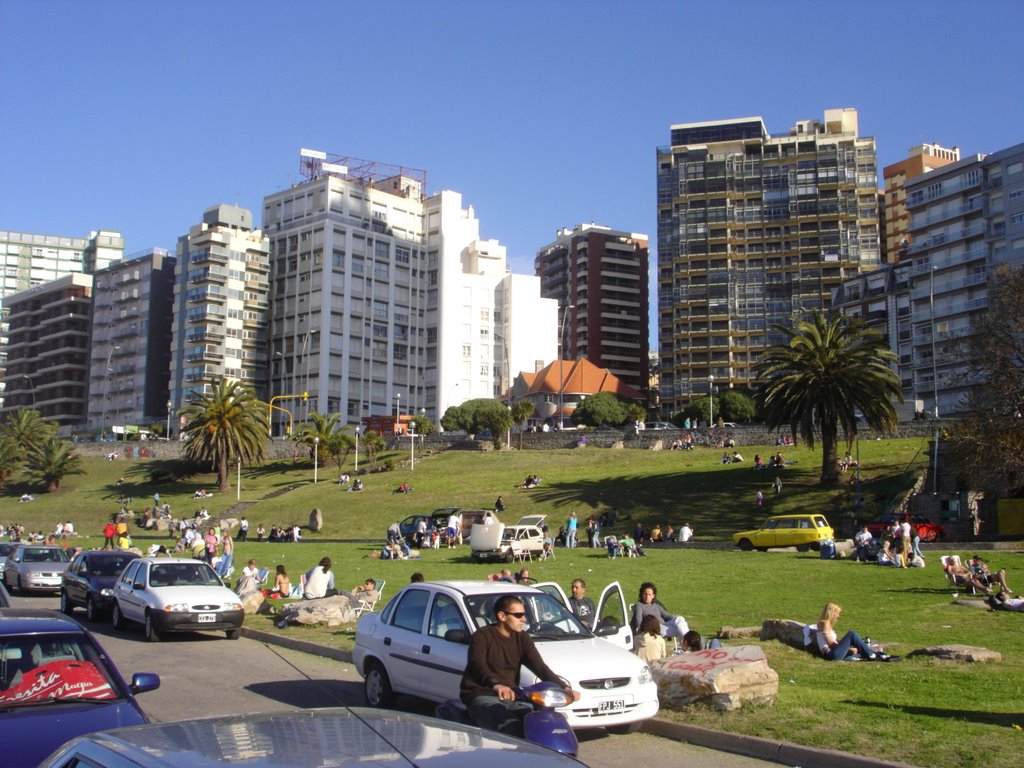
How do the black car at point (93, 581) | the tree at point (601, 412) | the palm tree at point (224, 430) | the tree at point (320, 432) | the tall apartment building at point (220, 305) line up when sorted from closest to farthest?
the black car at point (93, 581), the palm tree at point (224, 430), the tree at point (320, 432), the tree at point (601, 412), the tall apartment building at point (220, 305)

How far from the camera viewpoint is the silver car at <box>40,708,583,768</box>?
3389 millimetres

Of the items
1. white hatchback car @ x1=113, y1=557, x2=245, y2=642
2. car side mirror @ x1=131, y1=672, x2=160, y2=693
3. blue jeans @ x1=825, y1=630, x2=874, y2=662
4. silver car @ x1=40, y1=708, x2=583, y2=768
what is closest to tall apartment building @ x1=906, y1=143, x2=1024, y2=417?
blue jeans @ x1=825, y1=630, x2=874, y2=662

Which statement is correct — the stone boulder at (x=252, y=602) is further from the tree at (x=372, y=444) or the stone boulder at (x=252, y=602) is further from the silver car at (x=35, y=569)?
the tree at (x=372, y=444)

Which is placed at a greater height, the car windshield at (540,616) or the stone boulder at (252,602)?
the car windshield at (540,616)

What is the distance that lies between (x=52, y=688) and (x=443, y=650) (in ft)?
13.9

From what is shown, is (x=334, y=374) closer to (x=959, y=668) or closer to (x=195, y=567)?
(x=195, y=567)

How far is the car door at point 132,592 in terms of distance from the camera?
59.5 feet

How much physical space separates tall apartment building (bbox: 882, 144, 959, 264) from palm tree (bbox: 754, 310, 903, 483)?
309 feet

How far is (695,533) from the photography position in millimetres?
45688

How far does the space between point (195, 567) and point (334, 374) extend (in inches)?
4055

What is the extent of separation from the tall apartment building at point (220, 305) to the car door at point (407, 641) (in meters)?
113

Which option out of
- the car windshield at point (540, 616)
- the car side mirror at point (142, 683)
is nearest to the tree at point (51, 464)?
the car windshield at point (540, 616)

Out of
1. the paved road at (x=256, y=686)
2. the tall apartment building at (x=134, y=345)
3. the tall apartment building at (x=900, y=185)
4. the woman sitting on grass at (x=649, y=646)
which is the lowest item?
the paved road at (x=256, y=686)

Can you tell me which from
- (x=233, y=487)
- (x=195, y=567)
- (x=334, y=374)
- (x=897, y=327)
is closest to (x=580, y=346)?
(x=334, y=374)
